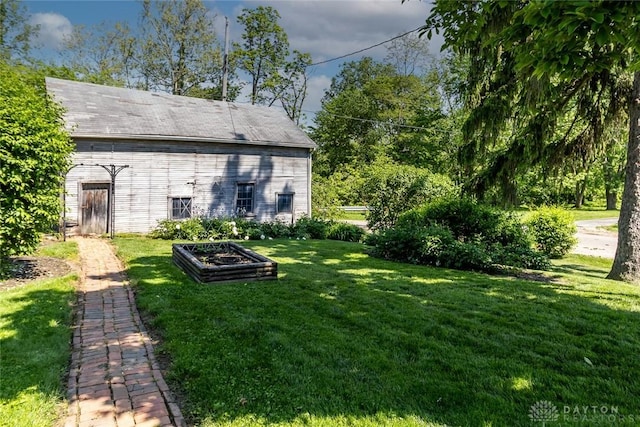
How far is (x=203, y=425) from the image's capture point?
3010 mm

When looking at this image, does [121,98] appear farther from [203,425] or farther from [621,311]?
[621,311]

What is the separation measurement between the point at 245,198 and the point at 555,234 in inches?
488

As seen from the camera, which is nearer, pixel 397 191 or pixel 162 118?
pixel 397 191

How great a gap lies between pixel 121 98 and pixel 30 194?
39.3 feet

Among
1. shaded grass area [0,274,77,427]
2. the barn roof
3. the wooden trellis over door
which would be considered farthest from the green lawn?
the barn roof

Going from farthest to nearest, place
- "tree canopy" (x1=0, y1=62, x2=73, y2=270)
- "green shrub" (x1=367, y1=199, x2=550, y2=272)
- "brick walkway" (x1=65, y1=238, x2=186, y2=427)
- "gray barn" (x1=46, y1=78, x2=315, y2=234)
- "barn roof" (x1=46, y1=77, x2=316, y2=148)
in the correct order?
"barn roof" (x1=46, y1=77, x2=316, y2=148) → "gray barn" (x1=46, y1=78, x2=315, y2=234) → "green shrub" (x1=367, y1=199, x2=550, y2=272) → "tree canopy" (x1=0, y1=62, x2=73, y2=270) → "brick walkway" (x1=65, y1=238, x2=186, y2=427)

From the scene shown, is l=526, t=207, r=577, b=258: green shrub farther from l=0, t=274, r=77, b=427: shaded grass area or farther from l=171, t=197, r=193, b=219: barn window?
l=171, t=197, r=193, b=219: barn window

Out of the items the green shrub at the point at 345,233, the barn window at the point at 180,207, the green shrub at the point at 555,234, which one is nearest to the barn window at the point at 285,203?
the green shrub at the point at 345,233

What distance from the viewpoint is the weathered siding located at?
1451 centimetres

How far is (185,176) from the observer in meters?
16.3

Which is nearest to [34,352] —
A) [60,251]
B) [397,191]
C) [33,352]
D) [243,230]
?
[33,352]

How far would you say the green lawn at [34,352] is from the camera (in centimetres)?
320

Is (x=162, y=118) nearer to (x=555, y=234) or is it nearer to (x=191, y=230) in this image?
(x=191, y=230)

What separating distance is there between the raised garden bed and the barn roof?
7.99 metres
